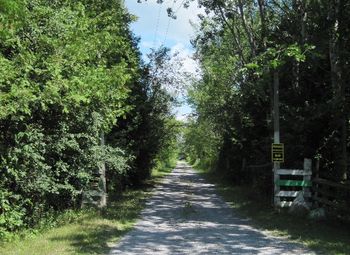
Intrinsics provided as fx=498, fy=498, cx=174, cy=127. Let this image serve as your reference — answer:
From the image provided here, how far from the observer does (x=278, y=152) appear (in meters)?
16.9

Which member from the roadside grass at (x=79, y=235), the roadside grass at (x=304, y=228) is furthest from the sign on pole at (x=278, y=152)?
the roadside grass at (x=79, y=235)

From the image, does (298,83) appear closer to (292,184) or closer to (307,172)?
(307,172)

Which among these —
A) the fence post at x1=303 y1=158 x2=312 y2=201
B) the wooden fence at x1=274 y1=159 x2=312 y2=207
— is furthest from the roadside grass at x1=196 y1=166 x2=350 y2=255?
the fence post at x1=303 y1=158 x2=312 y2=201

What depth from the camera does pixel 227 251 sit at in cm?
964

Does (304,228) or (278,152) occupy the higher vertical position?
(278,152)

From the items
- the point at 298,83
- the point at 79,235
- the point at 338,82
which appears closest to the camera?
the point at 79,235

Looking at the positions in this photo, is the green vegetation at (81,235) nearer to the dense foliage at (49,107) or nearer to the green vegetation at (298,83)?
the dense foliage at (49,107)

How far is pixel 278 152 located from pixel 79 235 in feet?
27.0

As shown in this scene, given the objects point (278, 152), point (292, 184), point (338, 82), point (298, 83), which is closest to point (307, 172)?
point (292, 184)

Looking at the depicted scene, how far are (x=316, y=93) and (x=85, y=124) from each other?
8.46 meters

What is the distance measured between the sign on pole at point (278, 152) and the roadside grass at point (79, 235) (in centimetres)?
495

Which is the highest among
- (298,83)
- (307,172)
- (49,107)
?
(298,83)

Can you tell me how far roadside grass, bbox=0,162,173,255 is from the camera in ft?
31.2

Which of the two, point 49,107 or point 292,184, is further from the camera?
point 292,184
